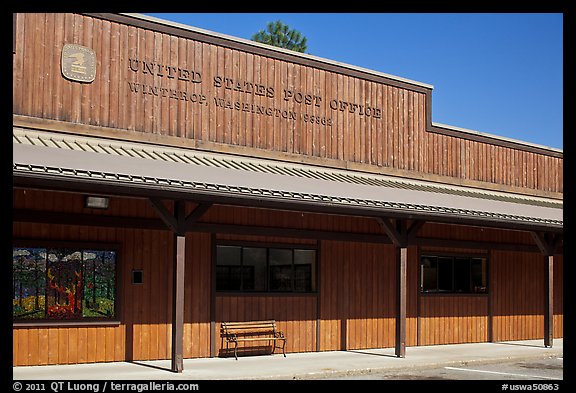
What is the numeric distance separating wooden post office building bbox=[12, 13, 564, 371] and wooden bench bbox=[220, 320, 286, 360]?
0.68ft

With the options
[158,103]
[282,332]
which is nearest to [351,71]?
[158,103]

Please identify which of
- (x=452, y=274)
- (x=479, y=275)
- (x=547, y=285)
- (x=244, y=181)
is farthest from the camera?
(x=479, y=275)

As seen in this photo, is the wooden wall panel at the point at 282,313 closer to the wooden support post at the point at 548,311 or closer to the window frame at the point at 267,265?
the window frame at the point at 267,265

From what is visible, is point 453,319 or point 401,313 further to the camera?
point 453,319

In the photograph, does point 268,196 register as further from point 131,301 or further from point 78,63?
point 78,63

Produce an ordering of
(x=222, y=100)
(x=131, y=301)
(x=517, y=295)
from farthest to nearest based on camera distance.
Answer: (x=517, y=295) < (x=222, y=100) < (x=131, y=301)

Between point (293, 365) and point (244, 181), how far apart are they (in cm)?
357

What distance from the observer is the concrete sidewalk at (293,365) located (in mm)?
13367

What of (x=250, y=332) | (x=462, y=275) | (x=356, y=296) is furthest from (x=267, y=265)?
(x=462, y=275)

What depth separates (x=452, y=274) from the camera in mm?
21594

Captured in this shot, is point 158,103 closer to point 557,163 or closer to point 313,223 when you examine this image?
point 313,223

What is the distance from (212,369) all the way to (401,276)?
495 centimetres

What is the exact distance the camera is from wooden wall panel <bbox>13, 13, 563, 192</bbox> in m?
15.6

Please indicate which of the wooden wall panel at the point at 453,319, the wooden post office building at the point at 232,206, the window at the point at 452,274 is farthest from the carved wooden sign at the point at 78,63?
the wooden wall panel at the point at 453,319
